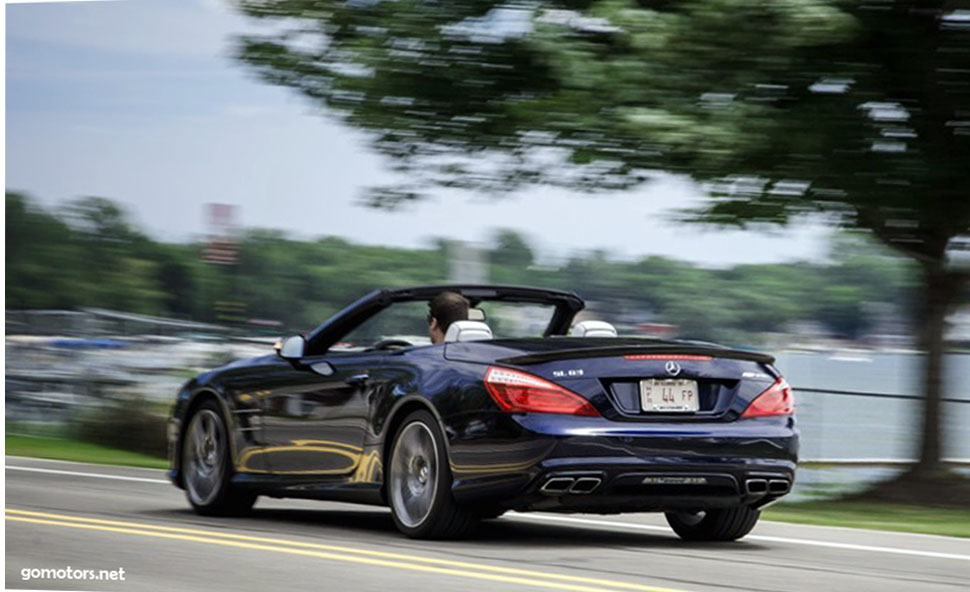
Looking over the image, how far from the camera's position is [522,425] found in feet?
25.9

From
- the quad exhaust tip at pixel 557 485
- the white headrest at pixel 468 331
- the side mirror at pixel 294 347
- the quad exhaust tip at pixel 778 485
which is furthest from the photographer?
the side mirror at pixel 294 347

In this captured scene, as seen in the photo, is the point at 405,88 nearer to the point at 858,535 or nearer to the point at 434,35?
the point at 434,35

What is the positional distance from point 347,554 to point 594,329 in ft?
6.09

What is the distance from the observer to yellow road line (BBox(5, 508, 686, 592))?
7.03m

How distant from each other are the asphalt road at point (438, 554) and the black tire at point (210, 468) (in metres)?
0.15

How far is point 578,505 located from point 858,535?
91.8 inches

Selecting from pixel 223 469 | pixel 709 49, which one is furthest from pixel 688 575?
pixel 709 49

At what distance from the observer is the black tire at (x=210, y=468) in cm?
986

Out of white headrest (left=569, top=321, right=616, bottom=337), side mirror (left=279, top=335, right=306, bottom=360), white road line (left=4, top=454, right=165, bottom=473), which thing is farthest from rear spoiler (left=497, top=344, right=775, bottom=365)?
white road line (left=4, top=454, right=165, bottom=473)

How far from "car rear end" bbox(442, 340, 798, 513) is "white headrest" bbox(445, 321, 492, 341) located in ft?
1.26

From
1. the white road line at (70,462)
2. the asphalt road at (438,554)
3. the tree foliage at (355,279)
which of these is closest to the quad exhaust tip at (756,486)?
the asphalt road at (438,554)

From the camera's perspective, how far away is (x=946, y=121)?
11.8m

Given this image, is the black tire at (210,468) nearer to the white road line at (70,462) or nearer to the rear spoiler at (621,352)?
the rear spoiler at (621,352)

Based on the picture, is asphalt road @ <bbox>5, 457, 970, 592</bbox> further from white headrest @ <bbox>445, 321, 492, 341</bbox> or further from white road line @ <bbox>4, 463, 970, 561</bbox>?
white headrest @ <bbox>445, 321, 492, 341</bbox>
